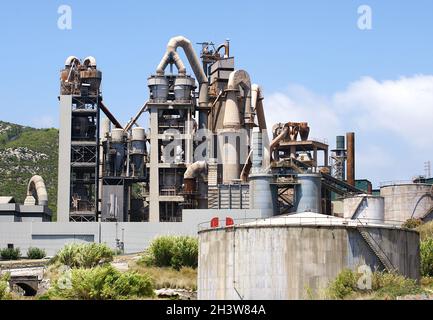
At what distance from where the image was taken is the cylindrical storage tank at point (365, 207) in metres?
93.0

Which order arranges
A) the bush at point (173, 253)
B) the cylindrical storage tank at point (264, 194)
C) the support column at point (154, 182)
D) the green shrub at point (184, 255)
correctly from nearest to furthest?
the green shrub at point (184, 255), the bush at point (173, 253), the cylindrical storage tank at point (264, 194), the support column at point (154, 182)

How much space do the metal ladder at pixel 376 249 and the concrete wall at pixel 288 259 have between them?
10.6 inches

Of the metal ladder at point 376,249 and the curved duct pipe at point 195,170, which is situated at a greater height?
the curved duct pipe at point 195,170

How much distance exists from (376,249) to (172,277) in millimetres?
24226

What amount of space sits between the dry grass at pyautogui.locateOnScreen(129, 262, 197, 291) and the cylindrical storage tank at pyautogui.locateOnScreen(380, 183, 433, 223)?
30811mm

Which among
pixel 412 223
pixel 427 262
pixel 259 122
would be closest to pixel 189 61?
pixel 259 122

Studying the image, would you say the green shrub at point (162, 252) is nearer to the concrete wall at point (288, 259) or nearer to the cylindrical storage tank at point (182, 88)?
the concrete wall at point (288, 259)

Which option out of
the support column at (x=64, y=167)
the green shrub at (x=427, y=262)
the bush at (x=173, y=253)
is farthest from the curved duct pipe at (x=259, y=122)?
the green shrub at (x=427, y=262)

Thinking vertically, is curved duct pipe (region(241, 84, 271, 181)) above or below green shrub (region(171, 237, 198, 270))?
above

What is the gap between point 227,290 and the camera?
2339 inches

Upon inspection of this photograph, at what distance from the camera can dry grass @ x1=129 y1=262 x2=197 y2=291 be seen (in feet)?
245

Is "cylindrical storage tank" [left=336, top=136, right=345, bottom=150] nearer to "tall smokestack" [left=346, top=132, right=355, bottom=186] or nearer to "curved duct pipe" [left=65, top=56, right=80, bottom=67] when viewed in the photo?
"tall smokestack" [left=346, top=132, right=355, bottom=186]

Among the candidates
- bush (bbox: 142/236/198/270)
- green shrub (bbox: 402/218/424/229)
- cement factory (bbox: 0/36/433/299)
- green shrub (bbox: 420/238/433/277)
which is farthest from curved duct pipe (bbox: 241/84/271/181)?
green shrub (bbox: 420/238/433/277)

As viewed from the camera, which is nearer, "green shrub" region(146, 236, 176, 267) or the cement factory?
"green shrub" region(146, 236, 176, 267)
